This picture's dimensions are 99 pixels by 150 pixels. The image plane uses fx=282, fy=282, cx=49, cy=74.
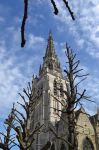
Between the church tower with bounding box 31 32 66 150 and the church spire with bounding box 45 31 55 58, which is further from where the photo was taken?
the church spire with bounding box 45 31 55 58

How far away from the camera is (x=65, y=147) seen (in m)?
36.6

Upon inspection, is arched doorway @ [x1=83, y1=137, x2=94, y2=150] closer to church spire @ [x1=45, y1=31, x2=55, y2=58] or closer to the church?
the church

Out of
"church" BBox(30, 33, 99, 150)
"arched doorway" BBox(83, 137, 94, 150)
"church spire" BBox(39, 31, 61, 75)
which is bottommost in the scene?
"arched doorway" BBox(83, 137, 94, 150)

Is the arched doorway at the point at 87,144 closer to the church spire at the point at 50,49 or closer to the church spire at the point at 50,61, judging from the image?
the church spire at the point at 50,61

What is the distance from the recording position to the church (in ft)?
118

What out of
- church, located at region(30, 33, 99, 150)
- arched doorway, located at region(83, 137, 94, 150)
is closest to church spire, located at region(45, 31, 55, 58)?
church, located at region(30, 33, 99, 150)

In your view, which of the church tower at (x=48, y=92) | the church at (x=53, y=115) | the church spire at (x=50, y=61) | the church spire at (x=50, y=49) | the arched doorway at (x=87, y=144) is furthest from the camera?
the church spire at (x=50, y=49)

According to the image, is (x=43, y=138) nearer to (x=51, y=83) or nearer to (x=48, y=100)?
(x=48, y=100)

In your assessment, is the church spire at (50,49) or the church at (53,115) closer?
the church at (53,115)

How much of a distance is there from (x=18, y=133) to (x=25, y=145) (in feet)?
1.86

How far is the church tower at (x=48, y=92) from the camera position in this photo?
1972 inches

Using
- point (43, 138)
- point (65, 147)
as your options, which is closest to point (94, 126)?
point (65, 147)

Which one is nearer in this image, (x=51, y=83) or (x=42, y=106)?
(x=42, y=106)

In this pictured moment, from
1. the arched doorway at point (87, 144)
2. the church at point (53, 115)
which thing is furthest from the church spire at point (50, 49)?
the arched doorway at point (87, 144)
